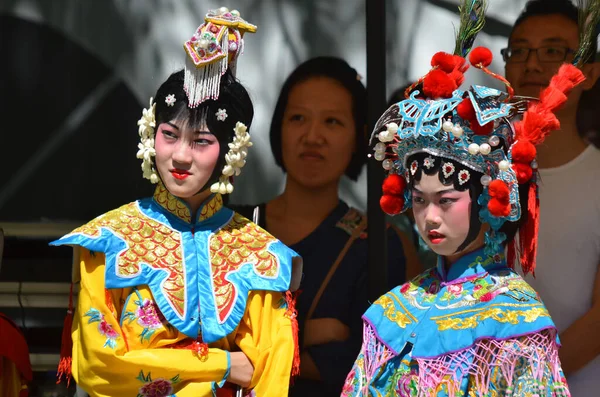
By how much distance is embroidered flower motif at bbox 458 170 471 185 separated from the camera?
12.0 ft

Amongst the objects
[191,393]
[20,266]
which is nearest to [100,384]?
[191,393]

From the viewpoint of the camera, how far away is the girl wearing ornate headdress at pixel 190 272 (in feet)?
12.4

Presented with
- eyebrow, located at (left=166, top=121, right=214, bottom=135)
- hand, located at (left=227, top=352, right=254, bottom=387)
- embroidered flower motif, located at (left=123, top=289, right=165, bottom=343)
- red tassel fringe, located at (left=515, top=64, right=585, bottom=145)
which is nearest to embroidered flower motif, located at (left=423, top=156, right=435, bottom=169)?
red tassel fringe, located at (left=515, top=64, right=585, bottom=145)

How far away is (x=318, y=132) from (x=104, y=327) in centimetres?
132

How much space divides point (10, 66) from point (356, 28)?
144 centimetres

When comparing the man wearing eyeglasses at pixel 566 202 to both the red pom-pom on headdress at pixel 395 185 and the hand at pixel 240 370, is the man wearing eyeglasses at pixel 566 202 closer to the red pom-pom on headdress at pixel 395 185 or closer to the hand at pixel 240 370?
the red pom-pom on headdress at pixel 395 185

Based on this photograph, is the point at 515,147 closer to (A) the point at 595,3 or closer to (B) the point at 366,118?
(A) the point at 595,3

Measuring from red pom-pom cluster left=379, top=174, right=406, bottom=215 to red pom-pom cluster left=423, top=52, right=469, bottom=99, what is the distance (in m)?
0.31

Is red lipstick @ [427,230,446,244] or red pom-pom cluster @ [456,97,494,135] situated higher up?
red pom-pom cluster @ [456,97,494,135]

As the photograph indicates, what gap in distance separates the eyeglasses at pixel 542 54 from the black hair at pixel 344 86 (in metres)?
0.61

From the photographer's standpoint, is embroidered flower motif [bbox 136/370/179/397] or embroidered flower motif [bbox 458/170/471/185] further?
embroidered flower motif [bbox 136/370/179/397]

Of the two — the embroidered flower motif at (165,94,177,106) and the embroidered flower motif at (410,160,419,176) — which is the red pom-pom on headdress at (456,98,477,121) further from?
the embroidered flower motif at (165,94,177,106)

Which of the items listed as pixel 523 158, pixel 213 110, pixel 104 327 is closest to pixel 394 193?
pixel 523 158

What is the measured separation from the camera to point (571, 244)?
174 inches
